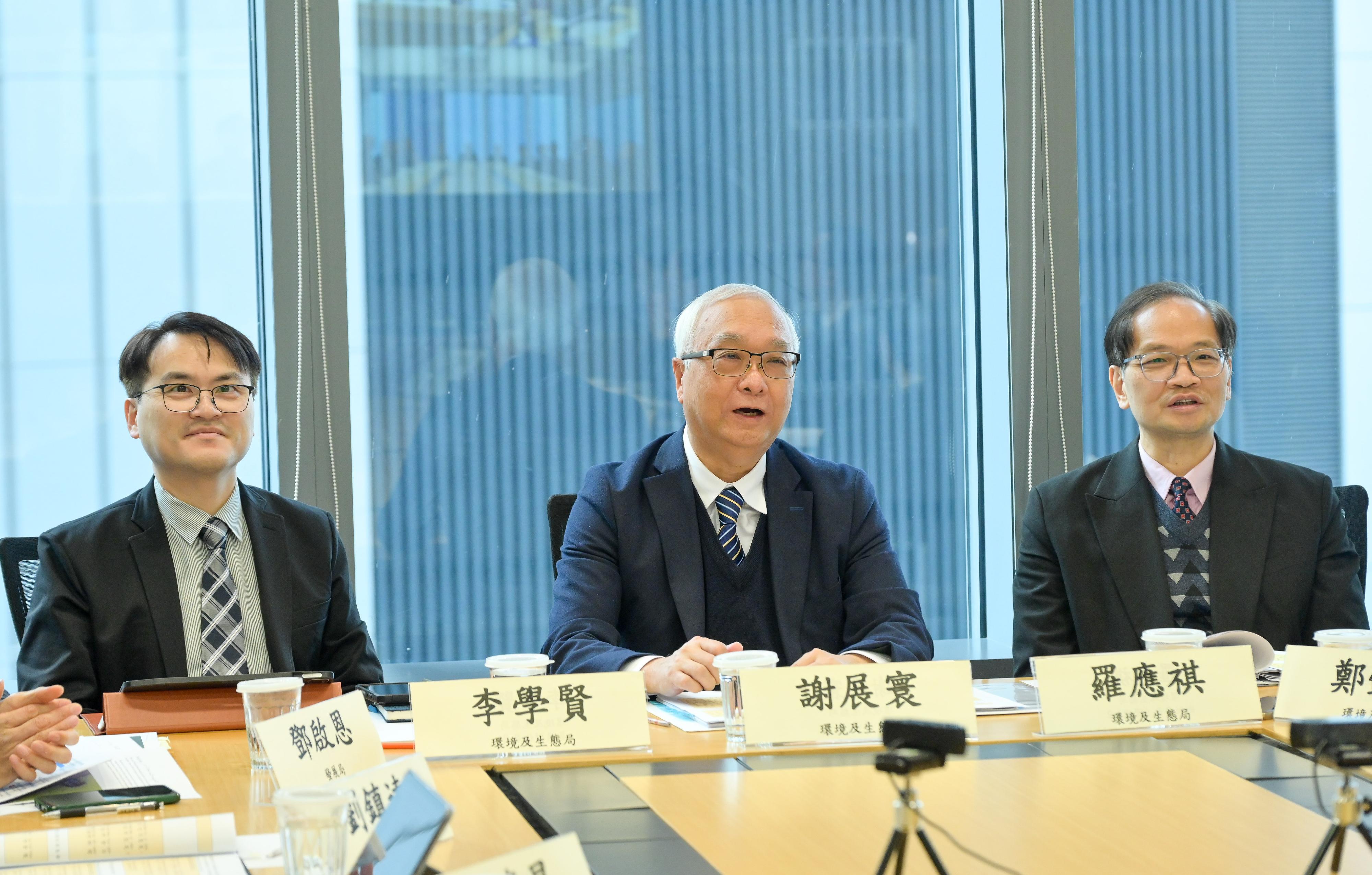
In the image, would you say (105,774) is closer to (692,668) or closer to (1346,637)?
(692,668)

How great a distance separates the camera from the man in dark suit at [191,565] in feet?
7.46

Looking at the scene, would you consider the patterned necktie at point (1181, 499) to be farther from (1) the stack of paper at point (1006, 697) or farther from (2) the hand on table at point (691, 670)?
(2) the hand on table at point (691, 670)

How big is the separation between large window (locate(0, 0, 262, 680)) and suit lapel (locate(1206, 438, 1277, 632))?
232 cm

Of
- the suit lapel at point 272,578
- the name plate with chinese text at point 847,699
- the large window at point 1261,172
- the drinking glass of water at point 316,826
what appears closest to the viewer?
the drinking glass of water at point 316,826

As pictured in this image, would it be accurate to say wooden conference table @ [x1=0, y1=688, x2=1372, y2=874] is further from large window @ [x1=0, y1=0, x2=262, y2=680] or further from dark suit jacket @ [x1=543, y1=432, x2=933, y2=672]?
large window @ [x1=0, y1=0, x2=262, y2=680]

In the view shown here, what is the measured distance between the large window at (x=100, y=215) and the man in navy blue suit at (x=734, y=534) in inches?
55.1

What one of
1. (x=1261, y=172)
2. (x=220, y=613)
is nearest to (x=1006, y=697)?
(x=220, y=613)

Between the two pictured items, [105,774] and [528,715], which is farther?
[528,715]

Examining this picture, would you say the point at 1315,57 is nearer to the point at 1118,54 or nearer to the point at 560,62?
the point at 1118,54

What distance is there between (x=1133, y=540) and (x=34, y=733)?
1865mm

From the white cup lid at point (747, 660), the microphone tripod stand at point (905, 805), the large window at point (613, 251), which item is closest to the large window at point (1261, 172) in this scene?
the large window at point (613, 251)

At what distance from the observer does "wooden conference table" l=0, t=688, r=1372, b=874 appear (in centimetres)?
124

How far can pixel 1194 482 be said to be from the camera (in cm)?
253

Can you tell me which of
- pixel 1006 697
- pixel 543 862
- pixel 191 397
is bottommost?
pixel 1006 697
